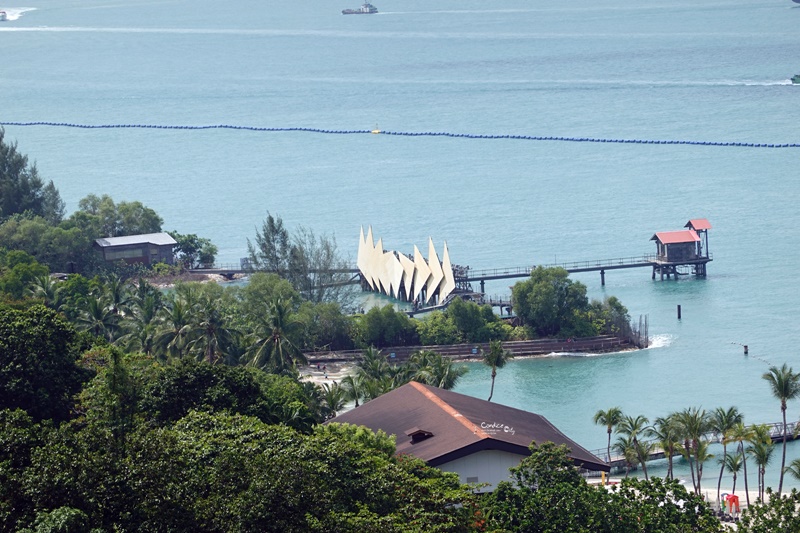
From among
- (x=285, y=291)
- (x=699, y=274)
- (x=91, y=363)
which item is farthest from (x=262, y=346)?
(x=699, y=274)

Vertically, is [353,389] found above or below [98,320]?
below

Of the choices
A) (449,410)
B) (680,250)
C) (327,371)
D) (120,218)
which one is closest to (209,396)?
(449,410)

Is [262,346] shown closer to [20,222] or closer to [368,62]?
[20,222]

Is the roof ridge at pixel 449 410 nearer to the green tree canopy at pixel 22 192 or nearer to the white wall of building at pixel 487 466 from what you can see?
the white wall of building at pixel 487 466

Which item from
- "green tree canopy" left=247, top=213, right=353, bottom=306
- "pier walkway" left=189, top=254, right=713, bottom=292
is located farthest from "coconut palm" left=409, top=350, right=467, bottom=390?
"pier walkway" left=189, top=254, right=713, bottom=292

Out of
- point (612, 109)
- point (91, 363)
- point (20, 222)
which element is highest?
point (612, 109)

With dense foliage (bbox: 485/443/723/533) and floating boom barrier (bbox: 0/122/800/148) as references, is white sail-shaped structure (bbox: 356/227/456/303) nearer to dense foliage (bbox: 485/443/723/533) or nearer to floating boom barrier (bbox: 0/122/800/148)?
dense foliage (bbox: 485/443/723/533)

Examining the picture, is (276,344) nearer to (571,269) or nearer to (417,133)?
(571,269)
